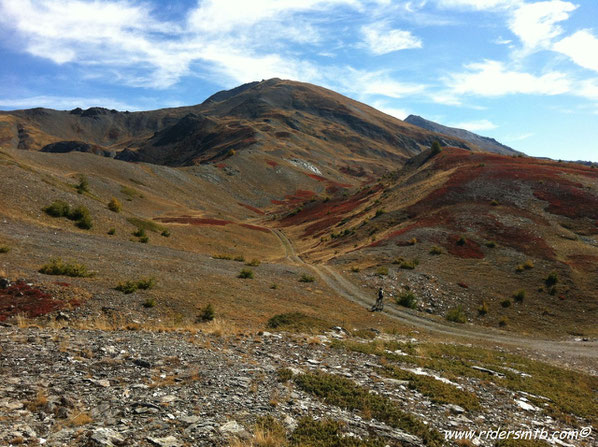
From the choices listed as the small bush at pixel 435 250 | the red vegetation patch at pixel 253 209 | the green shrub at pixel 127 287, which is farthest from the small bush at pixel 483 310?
the red vegetation patch at pixel 253 209

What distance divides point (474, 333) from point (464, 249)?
55.6ft

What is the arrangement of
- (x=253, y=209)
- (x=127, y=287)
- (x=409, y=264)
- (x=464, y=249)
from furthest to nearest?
(x=253, y=209) < (x=464, y=249) < (x=409, y=264) < (x=127, y=287)

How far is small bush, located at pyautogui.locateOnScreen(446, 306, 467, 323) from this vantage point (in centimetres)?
2889

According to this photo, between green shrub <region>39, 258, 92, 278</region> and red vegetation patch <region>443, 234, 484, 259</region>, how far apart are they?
38.2 metres

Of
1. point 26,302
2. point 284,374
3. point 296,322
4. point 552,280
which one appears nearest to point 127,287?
point 26,302

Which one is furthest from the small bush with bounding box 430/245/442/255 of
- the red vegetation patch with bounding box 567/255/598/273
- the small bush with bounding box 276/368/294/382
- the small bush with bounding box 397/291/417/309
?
the small bush with bounding box 276/368/294/382

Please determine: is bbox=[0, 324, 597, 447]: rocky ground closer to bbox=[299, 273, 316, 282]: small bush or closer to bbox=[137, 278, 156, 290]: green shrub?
bbox=[137, 278, 156, 290]: green shrub

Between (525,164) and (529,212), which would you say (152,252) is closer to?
(529,212)

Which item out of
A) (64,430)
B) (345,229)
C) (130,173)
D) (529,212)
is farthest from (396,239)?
(130,173)

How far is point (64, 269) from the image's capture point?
19.5 meters

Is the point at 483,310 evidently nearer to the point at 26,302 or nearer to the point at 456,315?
the point at 456,315

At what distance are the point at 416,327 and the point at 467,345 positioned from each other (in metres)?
4.01

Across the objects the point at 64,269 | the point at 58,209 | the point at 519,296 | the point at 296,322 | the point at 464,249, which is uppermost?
the point at 464,249

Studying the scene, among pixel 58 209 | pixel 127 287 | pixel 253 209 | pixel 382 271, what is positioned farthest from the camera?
pixel 253 209
